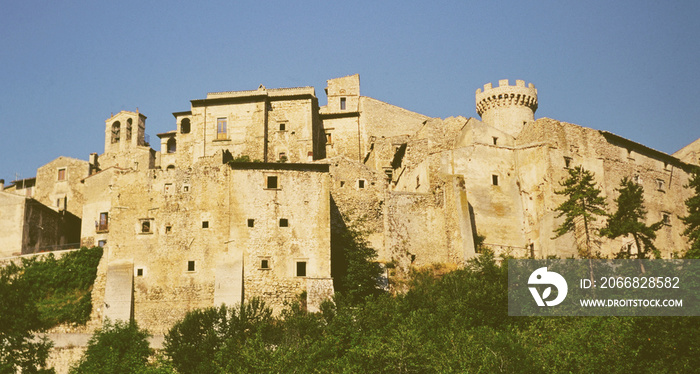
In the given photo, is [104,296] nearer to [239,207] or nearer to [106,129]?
[239,207]

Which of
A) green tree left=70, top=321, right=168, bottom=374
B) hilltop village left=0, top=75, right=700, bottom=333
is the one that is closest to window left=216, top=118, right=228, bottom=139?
hilltop village left=0, top=75, right=700, bottom=333

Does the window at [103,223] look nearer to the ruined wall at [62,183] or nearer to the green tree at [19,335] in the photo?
the ruined wall at [62,183]

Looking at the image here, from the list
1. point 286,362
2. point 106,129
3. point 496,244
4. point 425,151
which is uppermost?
point 106,129

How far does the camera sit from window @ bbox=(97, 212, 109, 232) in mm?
50397

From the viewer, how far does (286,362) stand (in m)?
35.7

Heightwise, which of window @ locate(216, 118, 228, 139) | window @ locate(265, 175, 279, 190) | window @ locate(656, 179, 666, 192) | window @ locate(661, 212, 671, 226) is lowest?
window @ locate(661, 212, 671, 226)

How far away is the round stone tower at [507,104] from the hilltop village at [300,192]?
0.10m

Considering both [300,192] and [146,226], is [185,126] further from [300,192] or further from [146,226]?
[300,192]

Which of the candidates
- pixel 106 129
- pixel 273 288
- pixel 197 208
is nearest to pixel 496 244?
pixel 273 288

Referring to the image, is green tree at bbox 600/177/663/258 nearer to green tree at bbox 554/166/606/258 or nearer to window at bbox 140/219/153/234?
green tree at bbox 554/166/606/258

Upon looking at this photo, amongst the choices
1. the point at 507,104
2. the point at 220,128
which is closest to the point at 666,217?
the point at 507,104

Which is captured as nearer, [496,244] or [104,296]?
[104,296]

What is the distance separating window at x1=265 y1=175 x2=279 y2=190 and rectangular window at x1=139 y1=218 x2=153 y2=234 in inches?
247

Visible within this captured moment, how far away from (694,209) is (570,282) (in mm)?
8151
